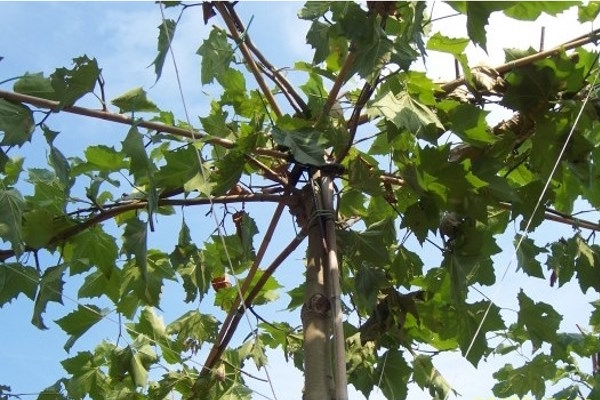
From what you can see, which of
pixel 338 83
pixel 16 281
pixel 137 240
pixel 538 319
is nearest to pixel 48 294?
pixel 16 281

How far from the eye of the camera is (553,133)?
121 cm

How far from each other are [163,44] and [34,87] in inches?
8.3

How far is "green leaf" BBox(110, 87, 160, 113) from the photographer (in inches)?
49.0

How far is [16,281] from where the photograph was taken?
4.35 ft

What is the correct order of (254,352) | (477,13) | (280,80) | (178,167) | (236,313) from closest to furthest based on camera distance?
(477,13) < (178,167) < (280,80) < (236,313) < (254,352)

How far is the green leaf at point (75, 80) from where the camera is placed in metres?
1.12

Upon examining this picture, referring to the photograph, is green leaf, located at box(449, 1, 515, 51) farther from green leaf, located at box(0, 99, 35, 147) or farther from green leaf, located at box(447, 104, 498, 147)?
green leaf, located at box(0, 99, 35, 147)

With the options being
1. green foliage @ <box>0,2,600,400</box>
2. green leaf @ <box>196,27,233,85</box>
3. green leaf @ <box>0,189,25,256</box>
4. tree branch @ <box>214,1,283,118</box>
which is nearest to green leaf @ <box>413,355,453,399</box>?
green foliage @ <box>0,2,600,400</box>

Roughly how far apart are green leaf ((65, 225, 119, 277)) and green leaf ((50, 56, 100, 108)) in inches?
10.8

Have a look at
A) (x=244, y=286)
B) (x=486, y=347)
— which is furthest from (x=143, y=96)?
Result: (x=486, y=347)

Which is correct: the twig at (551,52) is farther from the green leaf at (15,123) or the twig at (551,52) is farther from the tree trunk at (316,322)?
the green leaf at (15,123)

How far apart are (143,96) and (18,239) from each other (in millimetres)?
283

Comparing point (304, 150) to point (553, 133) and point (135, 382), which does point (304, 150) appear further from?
point (135, 382)

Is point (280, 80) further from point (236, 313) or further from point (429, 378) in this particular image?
point (429, 378)
